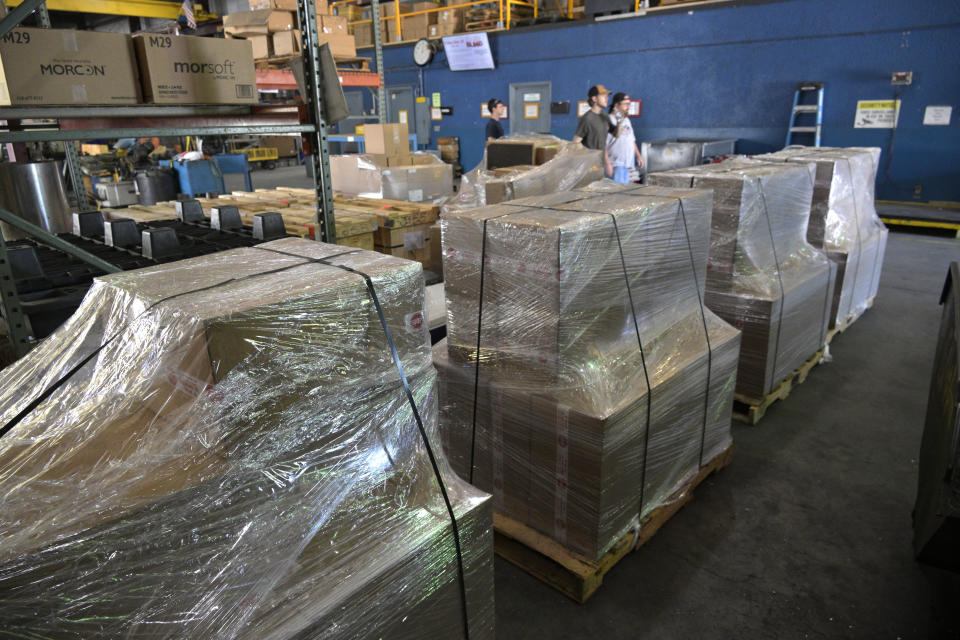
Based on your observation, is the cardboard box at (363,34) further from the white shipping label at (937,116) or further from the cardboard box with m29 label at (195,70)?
the cardboard box with m29 label at (195,70)

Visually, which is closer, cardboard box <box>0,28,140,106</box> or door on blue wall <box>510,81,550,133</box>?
cardboard box <box>0,28,140,106</box>

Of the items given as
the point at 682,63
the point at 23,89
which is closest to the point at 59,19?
the point at 682,63

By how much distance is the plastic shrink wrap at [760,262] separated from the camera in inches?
125

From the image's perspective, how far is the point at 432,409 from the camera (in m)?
1.55

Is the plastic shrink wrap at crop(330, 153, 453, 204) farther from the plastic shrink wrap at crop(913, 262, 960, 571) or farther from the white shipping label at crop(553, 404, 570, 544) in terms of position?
the plastic shrink wrap at crop(913, 262, 960, 571)

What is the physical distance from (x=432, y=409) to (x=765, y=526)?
75.5 inches

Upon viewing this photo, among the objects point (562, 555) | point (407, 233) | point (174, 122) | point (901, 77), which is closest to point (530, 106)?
point (901, 77)

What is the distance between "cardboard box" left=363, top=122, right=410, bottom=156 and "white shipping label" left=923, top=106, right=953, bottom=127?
23.8ft

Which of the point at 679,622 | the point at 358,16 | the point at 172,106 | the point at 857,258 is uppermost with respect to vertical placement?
the point at 358,16

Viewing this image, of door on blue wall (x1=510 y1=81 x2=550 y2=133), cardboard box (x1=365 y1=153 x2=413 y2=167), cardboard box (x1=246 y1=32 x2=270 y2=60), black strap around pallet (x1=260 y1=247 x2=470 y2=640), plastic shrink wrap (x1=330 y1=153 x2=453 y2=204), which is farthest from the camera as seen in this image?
door on blue wall (x1=510 y1=81 x2=550 y2=133)

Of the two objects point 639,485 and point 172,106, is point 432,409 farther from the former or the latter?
point 172,106

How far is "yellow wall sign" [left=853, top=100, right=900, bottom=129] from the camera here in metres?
8.06

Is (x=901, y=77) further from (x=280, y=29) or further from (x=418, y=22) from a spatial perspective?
(x=418, y=22)

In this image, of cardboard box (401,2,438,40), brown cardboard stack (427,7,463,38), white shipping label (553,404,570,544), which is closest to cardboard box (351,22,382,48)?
cardboard box (401,2,438,40)
